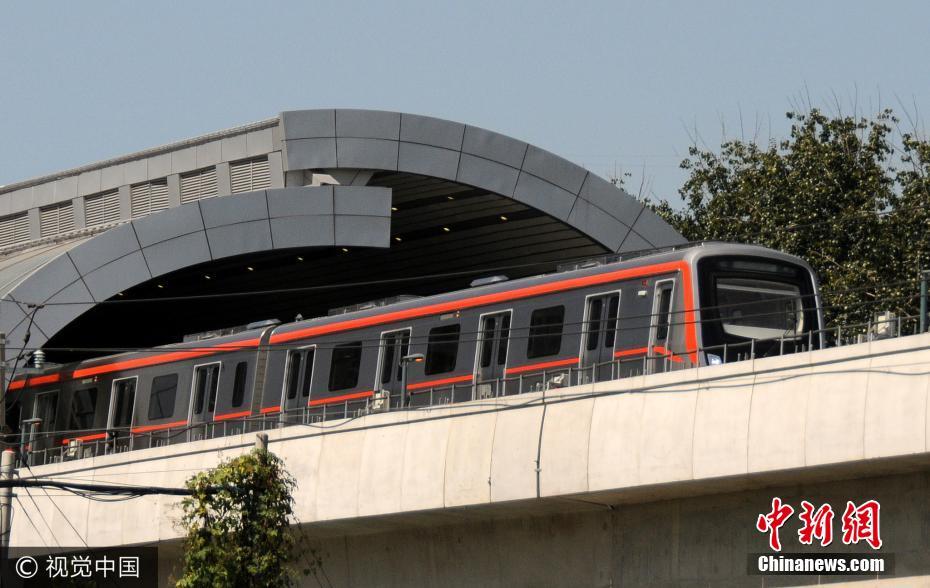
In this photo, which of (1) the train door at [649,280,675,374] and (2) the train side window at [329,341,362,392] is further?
(2) the train side window at [329,341,362,392]

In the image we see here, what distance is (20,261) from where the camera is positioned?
45.1 meters

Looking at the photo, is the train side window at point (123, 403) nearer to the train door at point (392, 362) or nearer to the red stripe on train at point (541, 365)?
the train door at point (392, 362)

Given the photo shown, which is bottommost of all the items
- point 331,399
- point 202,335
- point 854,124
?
point 331,399

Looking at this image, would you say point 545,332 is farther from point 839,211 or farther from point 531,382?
point 839,211

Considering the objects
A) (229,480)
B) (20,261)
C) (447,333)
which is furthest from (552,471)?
(20,261)

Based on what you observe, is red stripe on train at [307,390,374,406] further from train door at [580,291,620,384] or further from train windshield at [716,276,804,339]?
train windshield at [716,276,804,339]

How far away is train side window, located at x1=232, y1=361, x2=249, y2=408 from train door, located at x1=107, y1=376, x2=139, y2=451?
3768 mm

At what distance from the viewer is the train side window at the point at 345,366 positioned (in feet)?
105

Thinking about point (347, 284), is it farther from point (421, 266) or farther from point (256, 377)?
point (256, 377)

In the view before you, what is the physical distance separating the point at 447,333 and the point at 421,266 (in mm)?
19164

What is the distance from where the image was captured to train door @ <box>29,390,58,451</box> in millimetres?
39406

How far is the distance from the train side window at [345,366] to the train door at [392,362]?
25.7 inches
